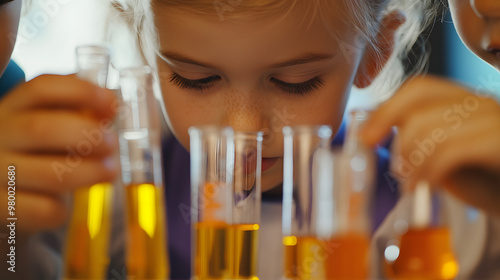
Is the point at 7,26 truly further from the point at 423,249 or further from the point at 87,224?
the point at 423,249

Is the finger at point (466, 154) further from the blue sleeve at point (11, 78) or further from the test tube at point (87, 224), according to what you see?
the blue sleeve at point (11, 78)

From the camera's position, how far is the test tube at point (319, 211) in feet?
1.49

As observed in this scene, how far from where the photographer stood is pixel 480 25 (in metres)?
0.64

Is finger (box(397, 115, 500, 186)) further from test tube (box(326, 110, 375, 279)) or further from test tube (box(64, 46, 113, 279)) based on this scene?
test tube (box(64, 46, 113, 279))

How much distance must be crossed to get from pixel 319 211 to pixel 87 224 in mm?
199

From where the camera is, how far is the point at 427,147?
1.80 ft

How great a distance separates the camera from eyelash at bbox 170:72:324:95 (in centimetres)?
63

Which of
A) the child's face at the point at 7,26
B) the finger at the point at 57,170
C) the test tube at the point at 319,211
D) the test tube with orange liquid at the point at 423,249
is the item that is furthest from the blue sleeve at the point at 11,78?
the test tube with orange liquid at the point at 423,249

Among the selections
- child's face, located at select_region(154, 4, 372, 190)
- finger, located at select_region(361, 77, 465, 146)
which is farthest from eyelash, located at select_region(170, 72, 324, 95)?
finger, located at select_region(361, 77, 465, 146)

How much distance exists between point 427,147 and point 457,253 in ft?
0.69

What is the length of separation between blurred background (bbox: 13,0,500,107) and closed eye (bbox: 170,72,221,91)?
66mm

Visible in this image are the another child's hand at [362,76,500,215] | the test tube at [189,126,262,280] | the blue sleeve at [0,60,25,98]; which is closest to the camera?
the test tube at [189,126,262,280]

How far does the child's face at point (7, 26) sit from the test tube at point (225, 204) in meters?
0.32

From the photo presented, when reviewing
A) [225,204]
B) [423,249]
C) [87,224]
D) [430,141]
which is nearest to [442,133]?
[430,141]
